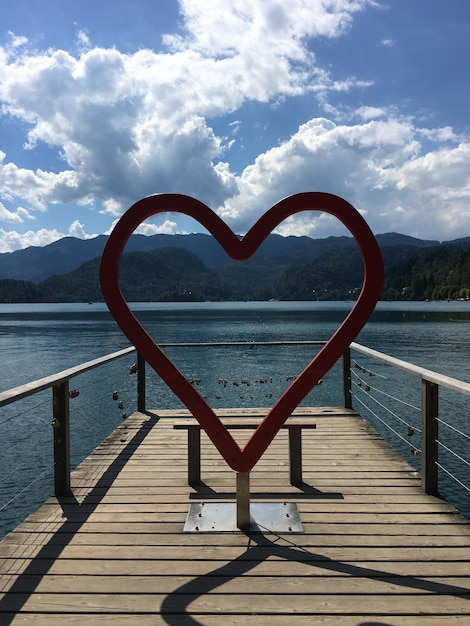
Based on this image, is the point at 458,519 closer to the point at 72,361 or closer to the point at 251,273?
the point at 72,361

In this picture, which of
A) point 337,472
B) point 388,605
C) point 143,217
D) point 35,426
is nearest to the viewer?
point 388,605

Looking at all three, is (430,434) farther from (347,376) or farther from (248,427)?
(347,376)

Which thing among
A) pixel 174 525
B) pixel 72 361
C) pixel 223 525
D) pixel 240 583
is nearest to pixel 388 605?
pixel 240 583

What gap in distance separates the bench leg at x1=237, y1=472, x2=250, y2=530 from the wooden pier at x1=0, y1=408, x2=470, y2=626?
8 centimetres

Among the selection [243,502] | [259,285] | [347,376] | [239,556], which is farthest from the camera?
[259,285]

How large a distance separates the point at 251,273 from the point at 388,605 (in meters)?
195

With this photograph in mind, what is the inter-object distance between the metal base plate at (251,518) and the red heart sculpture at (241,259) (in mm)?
420

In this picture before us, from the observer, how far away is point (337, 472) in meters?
4.27

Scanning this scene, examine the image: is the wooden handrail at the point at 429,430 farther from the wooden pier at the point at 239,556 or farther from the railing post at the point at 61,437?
the railing post at the point at 61,437

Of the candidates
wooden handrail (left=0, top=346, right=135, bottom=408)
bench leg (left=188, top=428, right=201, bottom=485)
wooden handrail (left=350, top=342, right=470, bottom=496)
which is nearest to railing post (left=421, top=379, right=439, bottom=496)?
wooden handrail (left=350, top=342, right=470, bottom=496)

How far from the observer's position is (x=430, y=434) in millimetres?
3646

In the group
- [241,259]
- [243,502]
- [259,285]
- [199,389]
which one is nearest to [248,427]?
[243,502]

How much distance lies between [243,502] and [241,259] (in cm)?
173

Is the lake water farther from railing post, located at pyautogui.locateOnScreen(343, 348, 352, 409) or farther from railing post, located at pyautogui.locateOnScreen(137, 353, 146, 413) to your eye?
railing post, located at pyautogui.locateOnScreen(137, 353, 146, 413)
